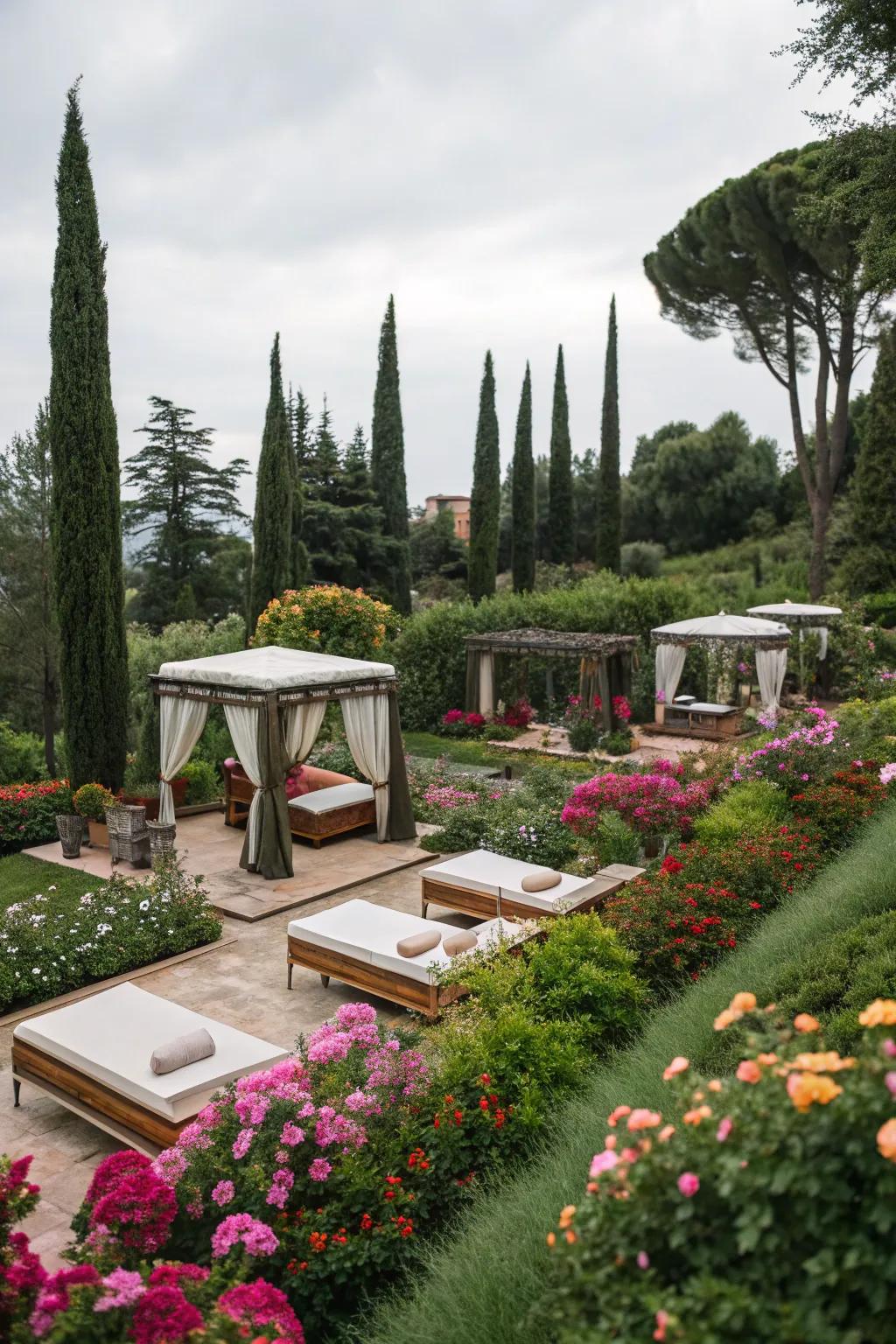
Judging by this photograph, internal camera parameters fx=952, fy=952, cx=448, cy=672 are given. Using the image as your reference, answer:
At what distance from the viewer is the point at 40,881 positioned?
32.1 feet

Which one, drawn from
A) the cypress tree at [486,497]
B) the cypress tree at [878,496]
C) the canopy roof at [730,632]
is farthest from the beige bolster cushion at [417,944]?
the cypress tree at [486,497]

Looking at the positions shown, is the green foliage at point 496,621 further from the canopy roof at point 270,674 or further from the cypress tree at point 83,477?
the canopy roof at point 270,674

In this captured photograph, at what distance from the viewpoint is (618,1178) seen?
2121 mm

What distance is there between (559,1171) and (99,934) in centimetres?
479

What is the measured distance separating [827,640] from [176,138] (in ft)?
48.9

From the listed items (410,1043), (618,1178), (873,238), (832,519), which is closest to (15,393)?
(873,238)

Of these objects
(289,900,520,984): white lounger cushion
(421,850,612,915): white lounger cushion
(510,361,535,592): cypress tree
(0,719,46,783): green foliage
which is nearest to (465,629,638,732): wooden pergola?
(0,719,46,783): green foliage

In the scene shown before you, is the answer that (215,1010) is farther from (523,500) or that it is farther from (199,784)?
(523,500)

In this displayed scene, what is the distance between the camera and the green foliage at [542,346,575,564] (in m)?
34.0

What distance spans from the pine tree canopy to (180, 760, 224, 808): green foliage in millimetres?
20070

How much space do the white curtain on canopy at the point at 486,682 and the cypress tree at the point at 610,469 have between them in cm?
1289

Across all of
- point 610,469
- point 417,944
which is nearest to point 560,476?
point 610,469

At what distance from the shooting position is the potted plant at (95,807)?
10.8 meters

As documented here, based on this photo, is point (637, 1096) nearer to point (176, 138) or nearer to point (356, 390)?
point (176, 138)
